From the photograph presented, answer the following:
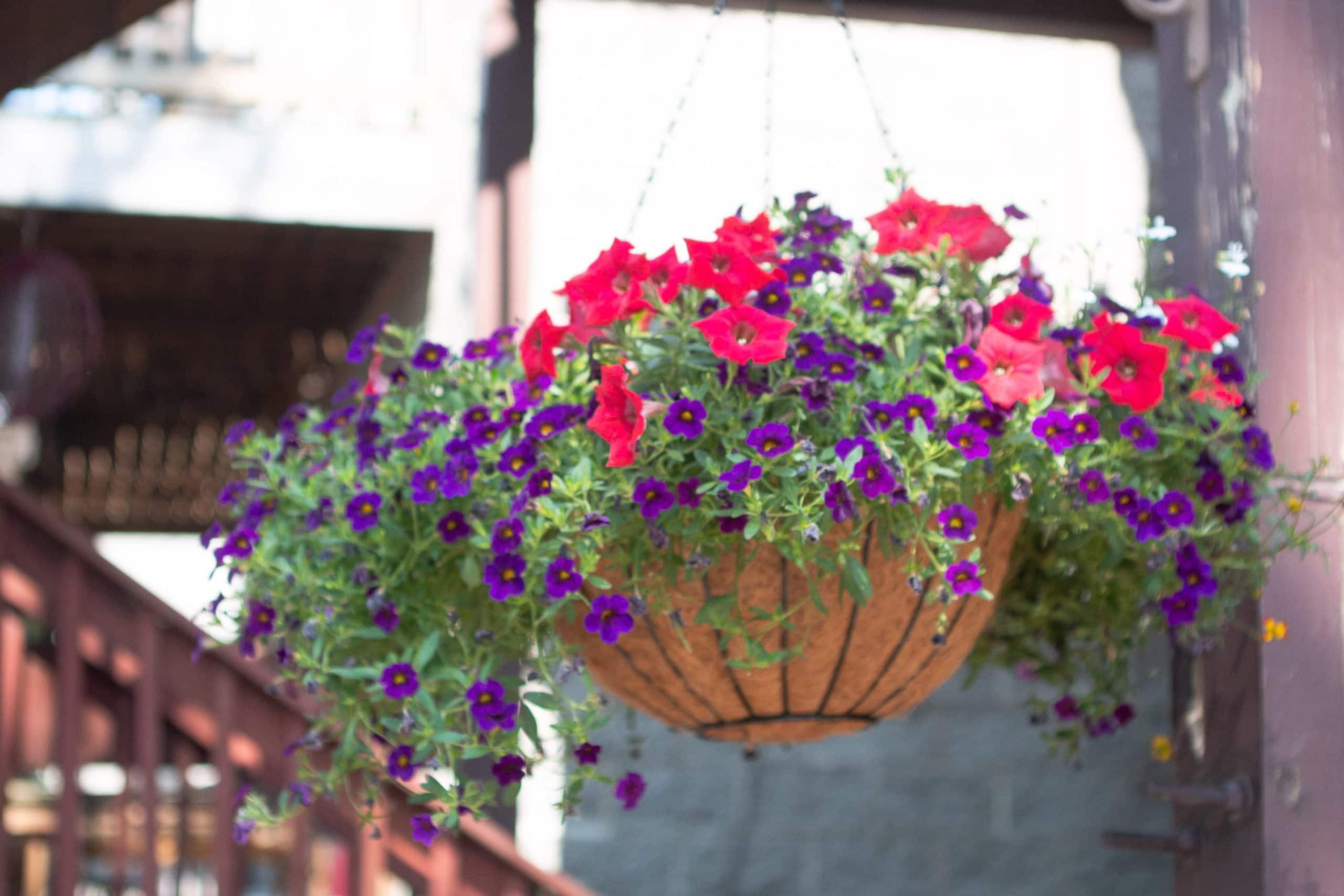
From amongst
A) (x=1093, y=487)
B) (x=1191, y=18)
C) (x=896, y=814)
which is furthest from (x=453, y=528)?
(x=896, y=814)

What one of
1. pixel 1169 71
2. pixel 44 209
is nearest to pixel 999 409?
pixel 1169 71

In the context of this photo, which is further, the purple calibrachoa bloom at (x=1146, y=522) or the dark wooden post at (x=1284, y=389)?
the dark wooden post at (x=1284, y=389)

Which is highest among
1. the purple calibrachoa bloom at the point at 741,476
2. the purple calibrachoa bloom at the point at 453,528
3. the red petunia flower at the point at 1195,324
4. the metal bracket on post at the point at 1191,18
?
the metal bracket on post at the point at 1191,18

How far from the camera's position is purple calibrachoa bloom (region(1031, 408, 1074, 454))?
38.5 inches

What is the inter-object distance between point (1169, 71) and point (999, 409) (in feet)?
2.15

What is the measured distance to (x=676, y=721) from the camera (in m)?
1.17

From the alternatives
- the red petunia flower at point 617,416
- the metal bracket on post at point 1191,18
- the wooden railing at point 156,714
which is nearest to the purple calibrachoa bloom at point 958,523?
the red petunia flower at point 617,416

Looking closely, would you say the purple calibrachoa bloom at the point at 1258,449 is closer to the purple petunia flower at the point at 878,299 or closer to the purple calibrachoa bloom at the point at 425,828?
the purple petunia flower at the point at 878,299

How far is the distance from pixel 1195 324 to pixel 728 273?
0.38 m

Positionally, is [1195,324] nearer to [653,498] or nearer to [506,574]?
[653,498]

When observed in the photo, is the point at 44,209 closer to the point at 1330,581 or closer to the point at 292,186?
the point at 292,186

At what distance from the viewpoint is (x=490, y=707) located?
3.28 feet

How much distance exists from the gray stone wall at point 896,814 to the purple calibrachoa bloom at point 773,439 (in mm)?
1396

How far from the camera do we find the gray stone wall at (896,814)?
2295mm
